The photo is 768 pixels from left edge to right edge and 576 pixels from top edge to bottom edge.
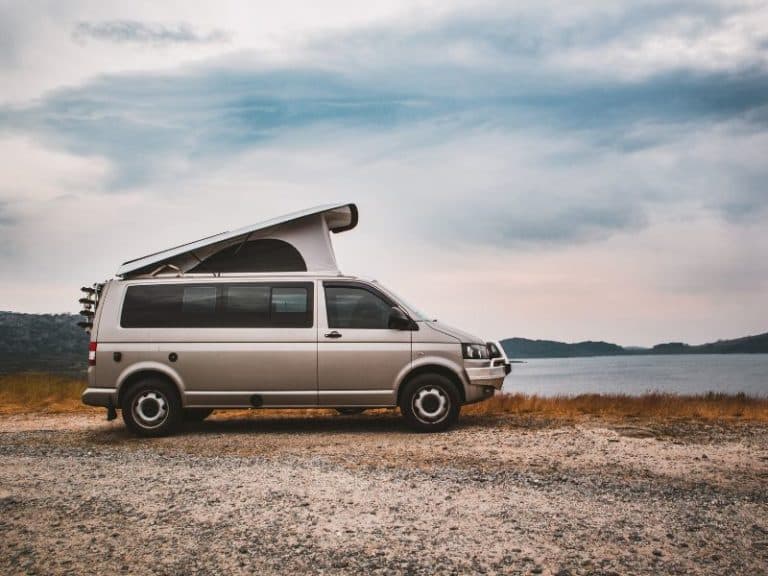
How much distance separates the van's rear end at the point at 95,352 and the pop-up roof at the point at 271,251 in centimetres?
42

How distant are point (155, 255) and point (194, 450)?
3095 mm

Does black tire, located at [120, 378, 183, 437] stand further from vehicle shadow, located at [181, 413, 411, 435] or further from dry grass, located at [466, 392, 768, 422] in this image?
dry grass, located at [466, 392, 768, 422]

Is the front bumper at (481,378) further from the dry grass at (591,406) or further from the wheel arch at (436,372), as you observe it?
the dry grass at (591,406)

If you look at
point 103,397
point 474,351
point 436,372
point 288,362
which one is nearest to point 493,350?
point 474,351

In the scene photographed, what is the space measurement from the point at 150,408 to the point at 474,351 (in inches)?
180

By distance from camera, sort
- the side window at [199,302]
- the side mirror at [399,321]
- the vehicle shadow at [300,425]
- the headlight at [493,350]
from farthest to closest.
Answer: the vehicle shadow at [300,425]
the headlight at [493,350]
the side window at [199,302]
the side mirror at [399,321]

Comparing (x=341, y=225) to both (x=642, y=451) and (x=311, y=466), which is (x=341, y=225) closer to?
(x=311, y=466)

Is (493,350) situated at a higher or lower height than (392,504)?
higher

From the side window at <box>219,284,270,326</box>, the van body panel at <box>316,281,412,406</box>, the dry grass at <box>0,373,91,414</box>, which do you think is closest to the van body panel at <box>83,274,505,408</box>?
the van body panel at <box>316,281,412,406</box>

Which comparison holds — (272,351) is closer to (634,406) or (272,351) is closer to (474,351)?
(474,351)

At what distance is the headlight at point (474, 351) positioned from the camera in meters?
9.60

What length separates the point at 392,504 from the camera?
18.0 ft

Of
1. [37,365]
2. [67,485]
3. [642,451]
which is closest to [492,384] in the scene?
[642,451]

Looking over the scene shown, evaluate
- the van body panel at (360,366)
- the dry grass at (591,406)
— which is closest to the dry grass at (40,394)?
the dry grass at (591,406)
